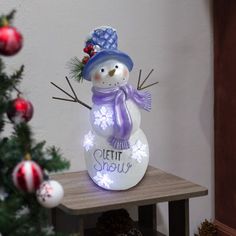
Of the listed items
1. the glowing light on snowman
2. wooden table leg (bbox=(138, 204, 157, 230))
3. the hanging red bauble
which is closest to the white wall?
wooden table leg (bbox=(138, 204, 157, 230))

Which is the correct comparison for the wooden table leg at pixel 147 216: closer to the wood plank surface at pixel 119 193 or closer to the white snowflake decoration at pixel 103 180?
the wood plank surface at pixel 119 193

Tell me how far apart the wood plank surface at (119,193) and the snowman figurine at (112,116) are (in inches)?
1.5

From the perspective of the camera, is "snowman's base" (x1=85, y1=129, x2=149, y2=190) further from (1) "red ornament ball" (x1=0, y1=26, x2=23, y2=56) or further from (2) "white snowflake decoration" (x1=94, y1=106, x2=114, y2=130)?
(1) "red ornament ball" (x1=0, y1=26, x2=23, y2=56)

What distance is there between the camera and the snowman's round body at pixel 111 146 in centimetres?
139

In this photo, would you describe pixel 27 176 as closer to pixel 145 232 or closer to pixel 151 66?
pixel 145 232

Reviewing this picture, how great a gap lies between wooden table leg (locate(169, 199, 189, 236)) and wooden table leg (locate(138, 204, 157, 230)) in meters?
0.18

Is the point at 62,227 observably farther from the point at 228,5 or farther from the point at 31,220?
the point at 228,5

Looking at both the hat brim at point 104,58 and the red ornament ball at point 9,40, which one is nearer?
the red ornament ball at point 9,40

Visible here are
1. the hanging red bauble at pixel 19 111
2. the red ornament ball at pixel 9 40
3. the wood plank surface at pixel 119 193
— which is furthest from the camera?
the wood plank surface at pixel 119 193

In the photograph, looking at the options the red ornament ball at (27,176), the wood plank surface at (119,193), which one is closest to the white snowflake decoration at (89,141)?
the wood plank surface at (119,193)

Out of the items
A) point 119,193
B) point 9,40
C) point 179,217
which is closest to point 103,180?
point 119,193

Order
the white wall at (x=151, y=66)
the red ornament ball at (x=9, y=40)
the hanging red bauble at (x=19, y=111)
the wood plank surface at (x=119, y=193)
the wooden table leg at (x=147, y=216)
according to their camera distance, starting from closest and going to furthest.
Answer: the red ornament ball at (x=9, y=40) → the hanging red bauble at (x=19, y=111) → the wood plank surface at (x=119, y=193) → the white wall at (x=151, y=66) → the wooden table leg at (x=147, y=216)

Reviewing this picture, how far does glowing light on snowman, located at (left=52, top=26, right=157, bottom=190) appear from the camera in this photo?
138cm

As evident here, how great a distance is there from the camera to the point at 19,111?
3.11 feet
